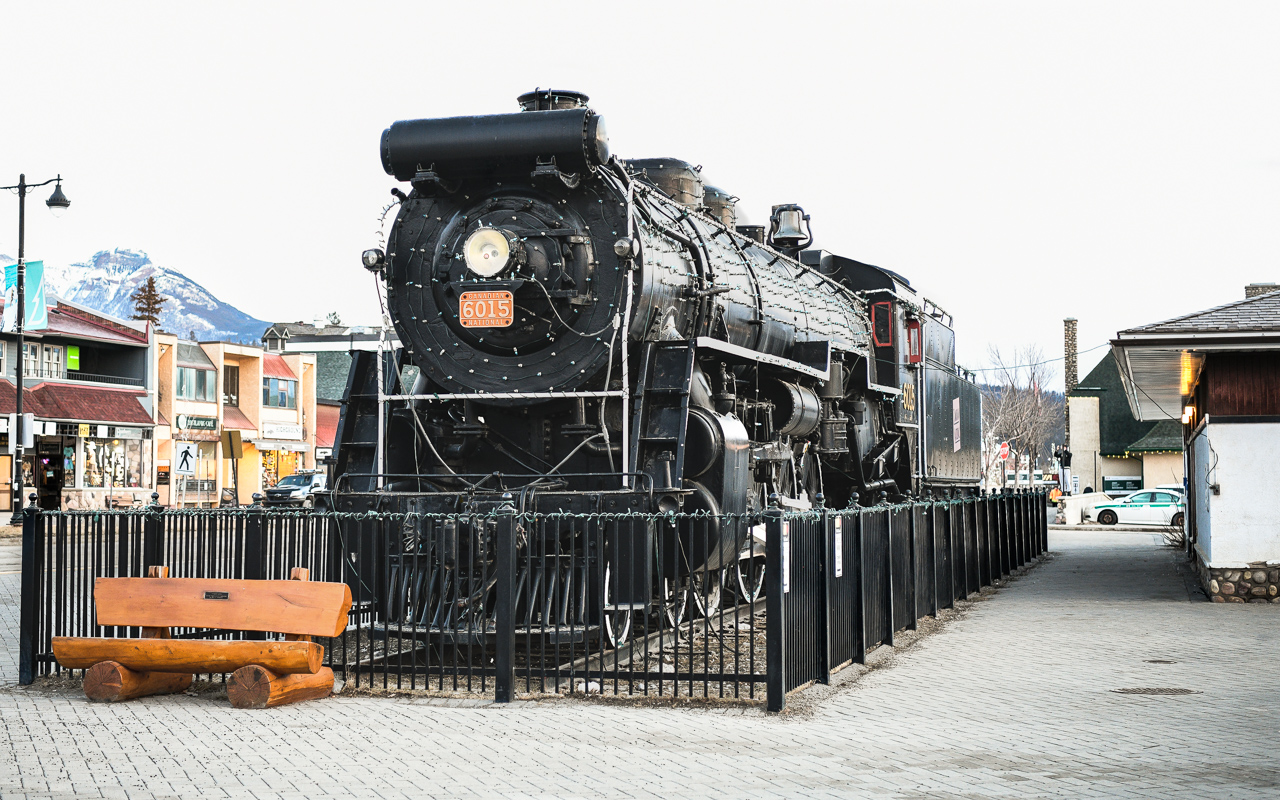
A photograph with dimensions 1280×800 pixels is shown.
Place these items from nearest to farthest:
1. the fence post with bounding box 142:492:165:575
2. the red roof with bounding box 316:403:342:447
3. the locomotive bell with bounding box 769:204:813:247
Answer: the fence post with bounding box 142:492:165:575 → the locomotive bell with bounding box 769:204:813:247 → the red roof with bounding box 316:403:342:447

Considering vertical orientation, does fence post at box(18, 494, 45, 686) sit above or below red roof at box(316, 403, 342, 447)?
below

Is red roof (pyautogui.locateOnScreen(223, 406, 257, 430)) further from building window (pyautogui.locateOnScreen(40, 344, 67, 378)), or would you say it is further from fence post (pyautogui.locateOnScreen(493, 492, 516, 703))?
fence post (pyautogui.locateOnScreen(493, 492, 516, 703))

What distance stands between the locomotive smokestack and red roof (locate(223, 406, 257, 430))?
142ft

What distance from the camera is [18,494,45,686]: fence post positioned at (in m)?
9.12

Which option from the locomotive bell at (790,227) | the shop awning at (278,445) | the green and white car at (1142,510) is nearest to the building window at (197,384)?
the shop awning at (278,445)

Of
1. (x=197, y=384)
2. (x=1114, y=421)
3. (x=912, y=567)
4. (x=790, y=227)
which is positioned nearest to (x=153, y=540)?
(x=912, y=567)

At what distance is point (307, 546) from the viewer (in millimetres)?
9250

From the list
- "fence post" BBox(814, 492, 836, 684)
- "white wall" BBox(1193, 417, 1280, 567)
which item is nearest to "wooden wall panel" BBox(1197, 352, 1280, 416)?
"white wall" BBox(1193, 417, 1280, 567)

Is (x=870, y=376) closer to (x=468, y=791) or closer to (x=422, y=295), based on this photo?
(x=422, y=295)

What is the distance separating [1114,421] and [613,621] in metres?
53.4

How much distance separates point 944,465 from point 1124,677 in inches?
396

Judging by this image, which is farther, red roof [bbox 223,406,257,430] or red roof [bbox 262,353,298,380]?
red roof [bbox 262,353,298,380]

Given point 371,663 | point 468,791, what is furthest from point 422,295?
point 468,791

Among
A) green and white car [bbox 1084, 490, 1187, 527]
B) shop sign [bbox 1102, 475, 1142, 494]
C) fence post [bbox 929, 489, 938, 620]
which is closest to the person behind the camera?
fence post [bbox 929, 489, 938, 620]
